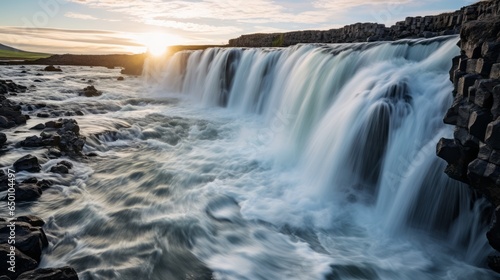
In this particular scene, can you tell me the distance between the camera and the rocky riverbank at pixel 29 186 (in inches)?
147

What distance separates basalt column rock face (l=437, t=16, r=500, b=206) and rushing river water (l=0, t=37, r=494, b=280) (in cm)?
97

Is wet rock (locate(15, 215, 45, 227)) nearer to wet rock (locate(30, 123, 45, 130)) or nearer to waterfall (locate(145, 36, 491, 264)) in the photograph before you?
waterfall (locate(145, 36, 491, 264))

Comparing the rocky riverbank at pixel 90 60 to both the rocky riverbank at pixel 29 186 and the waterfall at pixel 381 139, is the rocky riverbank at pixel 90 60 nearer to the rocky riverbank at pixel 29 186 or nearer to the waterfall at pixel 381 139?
the rocky riverbank at pixel 29 186

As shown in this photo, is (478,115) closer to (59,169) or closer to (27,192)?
(27,192)

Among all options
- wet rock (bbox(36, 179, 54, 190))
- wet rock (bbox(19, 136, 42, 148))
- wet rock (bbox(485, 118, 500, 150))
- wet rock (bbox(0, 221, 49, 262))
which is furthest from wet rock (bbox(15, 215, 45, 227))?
wet rock (bbox(485, 118, 500, 150))

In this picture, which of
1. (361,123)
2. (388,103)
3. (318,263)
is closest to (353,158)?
(361,123)

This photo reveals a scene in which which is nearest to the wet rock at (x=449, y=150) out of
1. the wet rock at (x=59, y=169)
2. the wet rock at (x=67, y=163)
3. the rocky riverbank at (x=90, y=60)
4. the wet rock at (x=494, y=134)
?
the wet rock at (x=494, y=134)

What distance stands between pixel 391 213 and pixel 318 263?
71.3 inches

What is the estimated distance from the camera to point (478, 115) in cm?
375

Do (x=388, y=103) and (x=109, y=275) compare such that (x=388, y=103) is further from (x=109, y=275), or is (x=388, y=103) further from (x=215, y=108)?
(x=215, y=108)

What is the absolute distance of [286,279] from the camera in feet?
14.7

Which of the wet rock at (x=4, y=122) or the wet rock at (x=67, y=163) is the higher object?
the wet rock at (x=4, y=122)

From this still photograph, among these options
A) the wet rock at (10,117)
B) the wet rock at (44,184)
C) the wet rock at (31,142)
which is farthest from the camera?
the wet rock at (10,117)

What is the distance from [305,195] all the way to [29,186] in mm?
5488
